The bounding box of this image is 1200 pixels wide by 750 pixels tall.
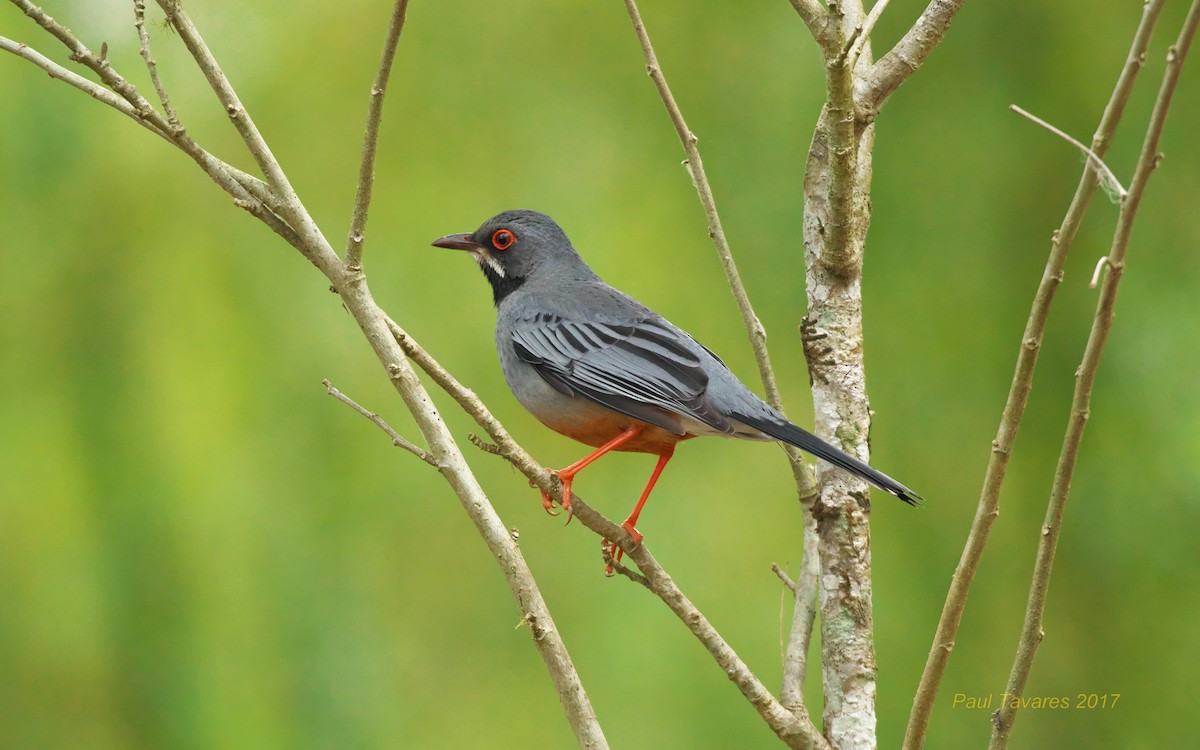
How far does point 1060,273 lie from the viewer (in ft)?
7.34

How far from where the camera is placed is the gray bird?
11.3ft

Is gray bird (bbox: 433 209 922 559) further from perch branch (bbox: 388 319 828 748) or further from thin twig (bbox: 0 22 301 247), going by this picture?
thin twig (bbox: 0 22 301 247)

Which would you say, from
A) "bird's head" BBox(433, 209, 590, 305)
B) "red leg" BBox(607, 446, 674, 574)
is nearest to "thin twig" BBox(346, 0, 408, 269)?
"red leg" BBox(607, 446, 674, 574)

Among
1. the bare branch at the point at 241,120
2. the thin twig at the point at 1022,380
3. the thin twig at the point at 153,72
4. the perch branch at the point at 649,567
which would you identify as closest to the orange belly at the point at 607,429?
the perch branch at the point at 649,567

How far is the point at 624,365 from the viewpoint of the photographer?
372 centimetres

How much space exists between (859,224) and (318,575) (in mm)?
3760

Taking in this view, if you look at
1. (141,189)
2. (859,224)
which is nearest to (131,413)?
(141,189)

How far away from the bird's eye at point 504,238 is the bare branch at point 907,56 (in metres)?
1.75

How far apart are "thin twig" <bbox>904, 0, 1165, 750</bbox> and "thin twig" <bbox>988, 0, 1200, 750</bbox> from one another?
7cm

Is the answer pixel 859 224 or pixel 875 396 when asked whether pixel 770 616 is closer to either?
pixel 875 396

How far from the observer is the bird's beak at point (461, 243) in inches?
175

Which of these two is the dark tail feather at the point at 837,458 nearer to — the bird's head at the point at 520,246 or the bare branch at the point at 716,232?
the bare branch at the point at 716,232

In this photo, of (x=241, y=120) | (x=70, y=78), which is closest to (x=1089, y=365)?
(x=241, y=120)

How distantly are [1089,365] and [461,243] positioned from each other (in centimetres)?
290
